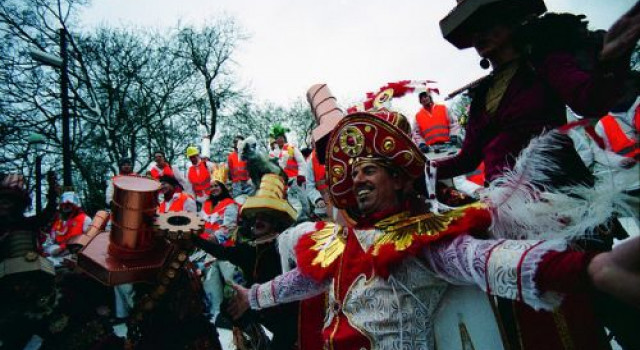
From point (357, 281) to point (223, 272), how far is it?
4.94 metres

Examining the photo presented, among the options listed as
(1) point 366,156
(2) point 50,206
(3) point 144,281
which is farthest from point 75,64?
(1) point 366,156

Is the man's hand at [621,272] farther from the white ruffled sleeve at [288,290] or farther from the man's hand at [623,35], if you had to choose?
the white ruffled sleeve at [288,290]

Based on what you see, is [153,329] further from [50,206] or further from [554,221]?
[554,221]

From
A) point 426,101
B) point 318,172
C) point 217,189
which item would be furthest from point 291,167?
point 426,101

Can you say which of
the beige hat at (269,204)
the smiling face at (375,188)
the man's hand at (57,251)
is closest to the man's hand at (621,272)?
the smiling face at (375,188)

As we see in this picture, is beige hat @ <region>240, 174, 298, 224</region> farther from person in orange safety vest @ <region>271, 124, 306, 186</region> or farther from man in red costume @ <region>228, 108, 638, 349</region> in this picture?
person in orange safety vest @ <region>271, 124, 306, 186</region>

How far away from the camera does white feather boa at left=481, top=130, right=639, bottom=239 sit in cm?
119

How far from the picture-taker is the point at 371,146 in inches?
85.7

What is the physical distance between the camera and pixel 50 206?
4965 mm

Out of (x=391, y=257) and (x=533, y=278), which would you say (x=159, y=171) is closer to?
(x=391, y=257)

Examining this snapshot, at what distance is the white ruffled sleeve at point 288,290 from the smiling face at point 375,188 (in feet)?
1.85

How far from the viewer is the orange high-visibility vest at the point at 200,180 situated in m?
11.2

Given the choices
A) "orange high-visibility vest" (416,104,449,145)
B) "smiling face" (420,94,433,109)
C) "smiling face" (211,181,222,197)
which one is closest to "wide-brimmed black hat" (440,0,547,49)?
"orange high-visibility vest" (416,104,449,145)

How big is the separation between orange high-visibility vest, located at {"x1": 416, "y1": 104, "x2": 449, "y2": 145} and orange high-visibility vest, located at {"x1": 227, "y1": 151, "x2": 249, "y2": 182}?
438 cm
